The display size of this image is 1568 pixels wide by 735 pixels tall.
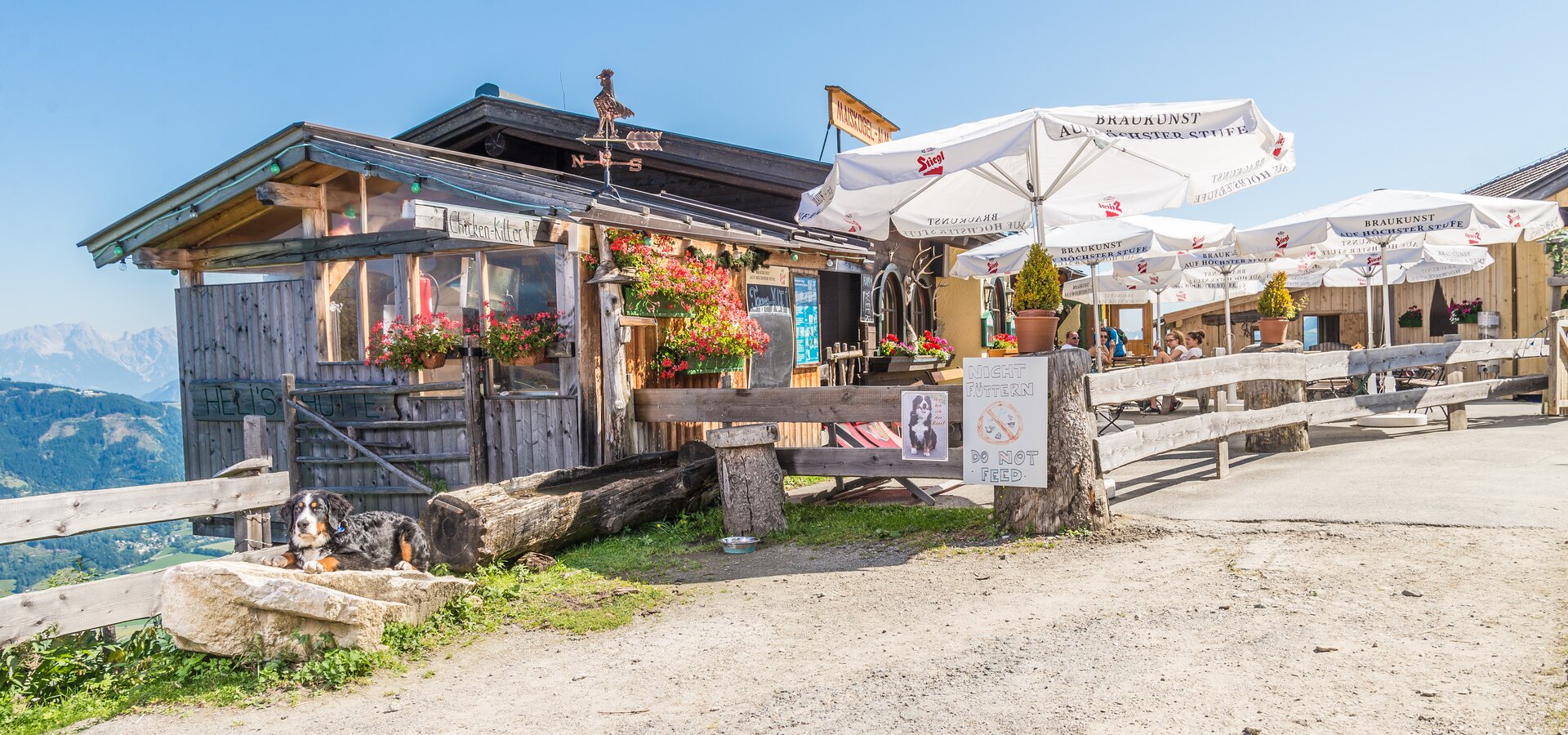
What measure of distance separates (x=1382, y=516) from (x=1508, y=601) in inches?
70.8

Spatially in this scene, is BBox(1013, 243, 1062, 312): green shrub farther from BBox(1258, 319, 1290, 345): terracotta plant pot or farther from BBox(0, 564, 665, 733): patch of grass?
BBox(1258, 319, 1290, 345): terracotta plant pot

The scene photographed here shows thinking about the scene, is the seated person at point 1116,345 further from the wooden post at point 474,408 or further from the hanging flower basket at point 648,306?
the wooden post at point 474,408

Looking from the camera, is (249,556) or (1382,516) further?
(1382,516)

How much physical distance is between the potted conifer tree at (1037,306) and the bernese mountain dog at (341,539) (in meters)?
4.02

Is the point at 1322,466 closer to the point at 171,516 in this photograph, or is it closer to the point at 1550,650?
the point at 1550,650

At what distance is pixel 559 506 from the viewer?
6.64 meters

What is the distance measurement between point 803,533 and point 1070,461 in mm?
2014

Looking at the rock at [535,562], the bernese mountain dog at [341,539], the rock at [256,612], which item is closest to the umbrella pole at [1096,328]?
the rock at [535,562]

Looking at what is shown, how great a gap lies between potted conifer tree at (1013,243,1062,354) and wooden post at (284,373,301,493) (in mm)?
7041

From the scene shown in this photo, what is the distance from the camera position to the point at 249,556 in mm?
5594

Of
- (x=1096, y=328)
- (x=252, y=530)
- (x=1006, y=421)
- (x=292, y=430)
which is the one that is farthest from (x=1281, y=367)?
(x=292, y=430)

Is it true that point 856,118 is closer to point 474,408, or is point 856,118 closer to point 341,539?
point 474,408

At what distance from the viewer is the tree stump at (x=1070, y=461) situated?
6.43 m

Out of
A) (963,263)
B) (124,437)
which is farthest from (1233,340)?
(124,437)
